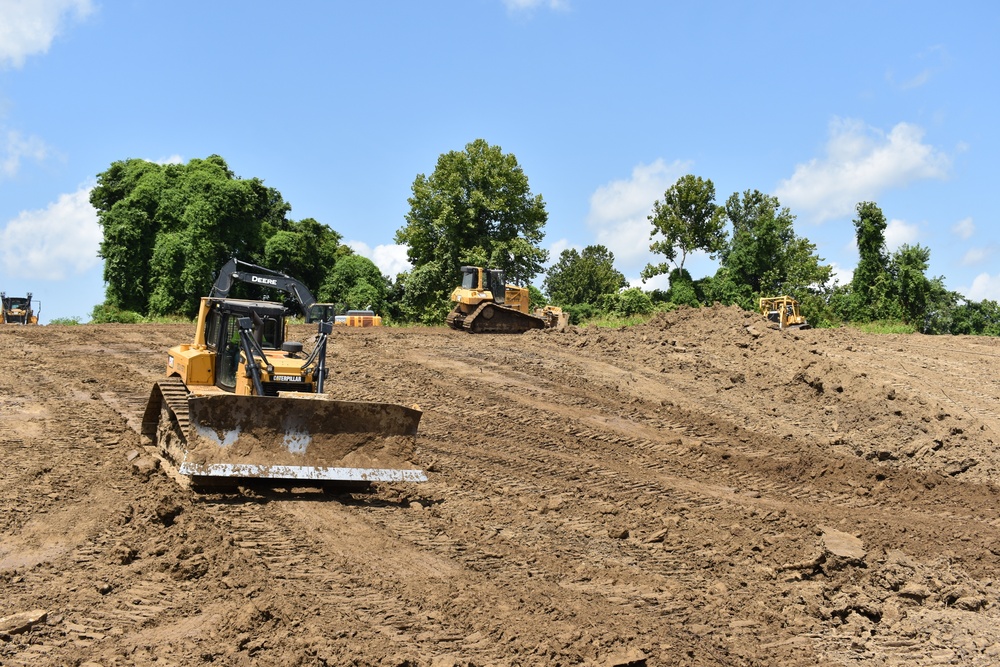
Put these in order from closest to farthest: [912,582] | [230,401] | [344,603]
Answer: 1. [344,603]
2. [912,582]
3. [230,401]

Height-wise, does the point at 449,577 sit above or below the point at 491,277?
below

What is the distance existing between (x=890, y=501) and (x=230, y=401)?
794cm

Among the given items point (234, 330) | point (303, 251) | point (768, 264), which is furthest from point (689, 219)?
point (234, 330)

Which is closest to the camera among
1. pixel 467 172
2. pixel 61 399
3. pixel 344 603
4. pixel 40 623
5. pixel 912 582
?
pixel 40 623

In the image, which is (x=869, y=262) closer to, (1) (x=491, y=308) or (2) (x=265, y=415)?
(1) (x=491, y=308)

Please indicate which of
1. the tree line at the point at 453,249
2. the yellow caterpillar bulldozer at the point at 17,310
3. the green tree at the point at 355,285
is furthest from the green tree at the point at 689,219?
the yellow caterpillar bulldozer at the point at 17,310

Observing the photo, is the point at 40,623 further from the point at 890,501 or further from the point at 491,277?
the point at 491,277

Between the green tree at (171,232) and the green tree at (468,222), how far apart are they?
29.6ft

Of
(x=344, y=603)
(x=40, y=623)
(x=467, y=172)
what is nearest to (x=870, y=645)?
(x=344, y=603)

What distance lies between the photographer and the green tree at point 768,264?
45812 millimetres

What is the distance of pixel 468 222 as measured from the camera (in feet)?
144

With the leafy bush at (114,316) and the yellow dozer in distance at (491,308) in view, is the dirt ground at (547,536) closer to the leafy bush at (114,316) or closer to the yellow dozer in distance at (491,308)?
the yellow dozer in distance at (491,308)

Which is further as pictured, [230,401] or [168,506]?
[230,401]

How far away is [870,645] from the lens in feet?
21.3
